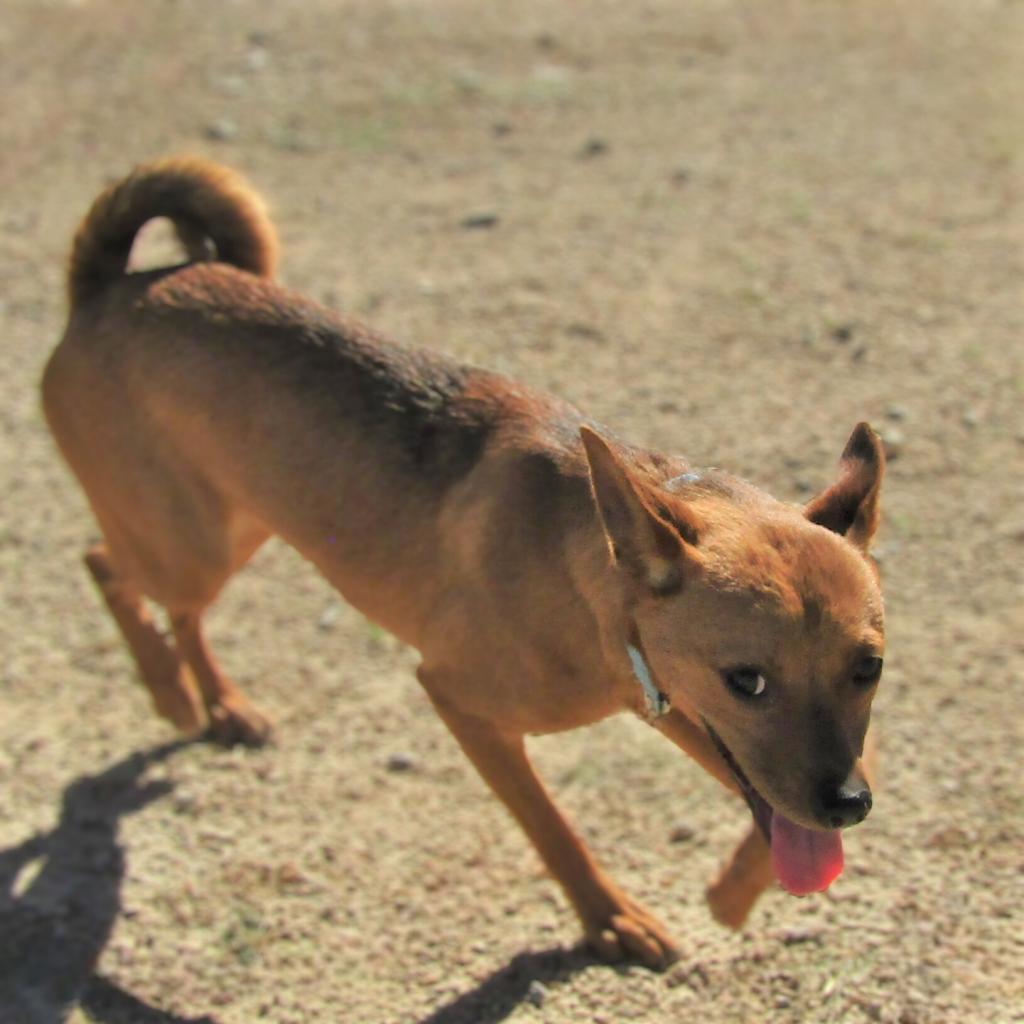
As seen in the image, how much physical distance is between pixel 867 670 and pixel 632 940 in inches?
61.5

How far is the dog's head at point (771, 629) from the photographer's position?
3346mm

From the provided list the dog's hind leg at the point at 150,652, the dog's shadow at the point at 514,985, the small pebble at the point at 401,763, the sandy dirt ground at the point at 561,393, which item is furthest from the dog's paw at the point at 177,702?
the dog's shadow at the point at 514,985

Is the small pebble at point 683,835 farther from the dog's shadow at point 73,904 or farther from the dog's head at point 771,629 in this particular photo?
the dog's shadow at point 73,904

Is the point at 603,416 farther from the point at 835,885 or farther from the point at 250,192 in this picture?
the point at 835,885

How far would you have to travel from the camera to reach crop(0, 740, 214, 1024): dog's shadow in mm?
4668

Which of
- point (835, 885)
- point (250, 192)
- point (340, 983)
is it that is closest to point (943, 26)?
point (250, 192)

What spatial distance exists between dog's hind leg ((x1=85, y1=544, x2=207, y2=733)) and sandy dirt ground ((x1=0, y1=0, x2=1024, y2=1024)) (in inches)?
8.0

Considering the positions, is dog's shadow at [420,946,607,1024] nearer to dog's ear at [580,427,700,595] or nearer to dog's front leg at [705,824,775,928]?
dog's front leg at [705,824,775,928]

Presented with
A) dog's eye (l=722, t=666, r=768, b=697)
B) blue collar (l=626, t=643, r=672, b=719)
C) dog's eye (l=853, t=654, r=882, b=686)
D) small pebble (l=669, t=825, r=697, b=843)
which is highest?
dog's eye (l=853, t=654, r=882, b=686)

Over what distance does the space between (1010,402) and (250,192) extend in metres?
3.92

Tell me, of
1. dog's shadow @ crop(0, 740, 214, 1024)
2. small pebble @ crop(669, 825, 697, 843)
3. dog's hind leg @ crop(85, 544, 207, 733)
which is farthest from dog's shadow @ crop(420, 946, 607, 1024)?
dog's hind leg @ crop(85, 544, 207, 733)

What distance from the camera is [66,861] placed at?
17.1 ft

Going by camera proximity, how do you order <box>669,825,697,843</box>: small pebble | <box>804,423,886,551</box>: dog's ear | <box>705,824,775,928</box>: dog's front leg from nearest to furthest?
<box>804,423,886,551</box>: dog's ear, <box>705,824,775,928</box>: dog's front leg, <box>669,825,697,843</box>: small pebble

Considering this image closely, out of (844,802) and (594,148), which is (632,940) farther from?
Answer: (594,148)
